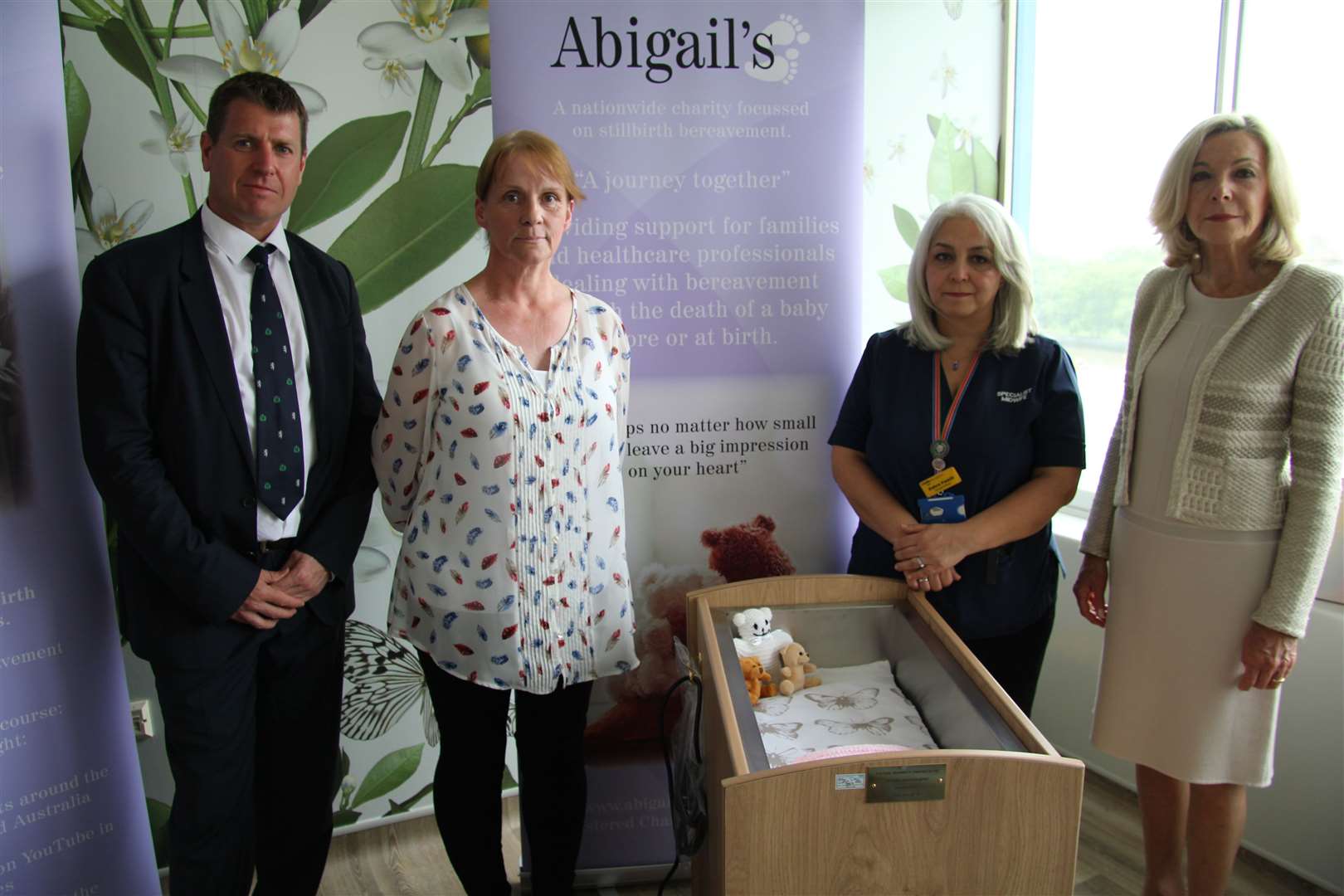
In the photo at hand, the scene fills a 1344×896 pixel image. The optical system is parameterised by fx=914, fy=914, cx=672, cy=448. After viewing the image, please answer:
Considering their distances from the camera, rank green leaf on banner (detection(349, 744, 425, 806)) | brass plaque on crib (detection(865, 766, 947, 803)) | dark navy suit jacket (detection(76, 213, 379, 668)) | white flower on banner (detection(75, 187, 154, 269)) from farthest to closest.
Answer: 1. green leaf on banner (detection(349, 744, 425, 806))
2. white flower on banner (detection(75, 187, 154, 269))
3. dark navy suit jacket (detection(76, 213, 379, 668))
4. brass plaque on crib (detection(865, 766, 947, 803))

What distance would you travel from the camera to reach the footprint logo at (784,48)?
2.08 metres

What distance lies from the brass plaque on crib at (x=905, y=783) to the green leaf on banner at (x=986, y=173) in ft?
5.65

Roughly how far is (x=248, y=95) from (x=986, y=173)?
181 centimetres

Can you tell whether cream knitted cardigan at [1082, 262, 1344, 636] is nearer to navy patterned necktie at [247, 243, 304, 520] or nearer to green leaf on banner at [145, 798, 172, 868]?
Answer: navy patterned necktie at [247, 243, 304, 520]

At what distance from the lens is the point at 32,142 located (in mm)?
1714

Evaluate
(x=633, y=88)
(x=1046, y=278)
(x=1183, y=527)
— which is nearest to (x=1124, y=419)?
(x=1183, y=527)

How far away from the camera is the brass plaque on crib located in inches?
48.4

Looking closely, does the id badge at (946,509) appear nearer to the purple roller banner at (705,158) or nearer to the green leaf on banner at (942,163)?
the purple roller banner at (705,158)

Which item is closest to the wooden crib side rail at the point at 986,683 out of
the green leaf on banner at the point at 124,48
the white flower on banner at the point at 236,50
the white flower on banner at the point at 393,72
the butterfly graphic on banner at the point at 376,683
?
the butterfly graphic on banner at the point at 376,683

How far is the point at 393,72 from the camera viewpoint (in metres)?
2.30

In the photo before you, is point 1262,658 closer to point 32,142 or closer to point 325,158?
point 325,158

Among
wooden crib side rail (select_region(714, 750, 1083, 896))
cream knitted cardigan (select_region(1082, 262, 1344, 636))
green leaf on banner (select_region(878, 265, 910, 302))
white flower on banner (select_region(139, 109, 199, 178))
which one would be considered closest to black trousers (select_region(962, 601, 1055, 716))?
cream knitted cardigan (select_region(1082, 262, 1344, 636))

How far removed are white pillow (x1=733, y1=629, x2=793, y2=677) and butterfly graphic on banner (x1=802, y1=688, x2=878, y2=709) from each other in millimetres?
96

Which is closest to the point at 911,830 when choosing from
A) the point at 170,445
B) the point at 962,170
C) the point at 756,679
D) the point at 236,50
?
the point at 756,679
